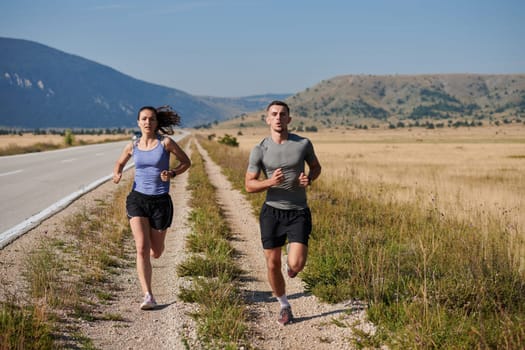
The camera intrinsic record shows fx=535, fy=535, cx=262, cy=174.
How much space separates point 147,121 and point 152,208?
0.88 metres

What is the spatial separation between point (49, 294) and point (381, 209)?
711 cm

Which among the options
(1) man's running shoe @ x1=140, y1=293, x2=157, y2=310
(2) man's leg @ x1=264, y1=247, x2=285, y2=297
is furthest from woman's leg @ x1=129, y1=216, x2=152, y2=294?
(2) man's leg @ x1=264, y1=247, x2=285, y2=297

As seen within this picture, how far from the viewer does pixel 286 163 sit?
15.2ft

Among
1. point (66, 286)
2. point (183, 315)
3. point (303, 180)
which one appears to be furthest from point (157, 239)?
point (303, 180)

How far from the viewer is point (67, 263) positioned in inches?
268

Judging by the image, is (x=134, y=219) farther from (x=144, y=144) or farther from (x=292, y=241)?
(x=292, y=241)

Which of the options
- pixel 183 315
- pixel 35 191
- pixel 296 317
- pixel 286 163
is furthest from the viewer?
pixel 35 191

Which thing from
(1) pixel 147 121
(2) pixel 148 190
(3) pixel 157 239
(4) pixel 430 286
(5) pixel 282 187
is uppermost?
(1) pixel 147 121

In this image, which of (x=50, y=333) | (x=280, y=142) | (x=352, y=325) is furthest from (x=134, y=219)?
(x=352, y=325)

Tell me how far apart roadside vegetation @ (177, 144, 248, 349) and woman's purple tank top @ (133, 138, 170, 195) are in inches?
42.6

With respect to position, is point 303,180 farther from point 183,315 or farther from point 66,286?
point 66,286

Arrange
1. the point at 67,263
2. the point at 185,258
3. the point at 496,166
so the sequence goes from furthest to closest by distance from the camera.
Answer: the point at 496,166 → the point at 185,258 → the point at 67,263

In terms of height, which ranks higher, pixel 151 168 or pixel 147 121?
pixel 147 121

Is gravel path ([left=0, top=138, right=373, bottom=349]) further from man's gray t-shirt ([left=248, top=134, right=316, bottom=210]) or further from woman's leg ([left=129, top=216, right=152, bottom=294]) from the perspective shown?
man's gray t-shirt ([left=248, top=134, right=316, bottom=210])
